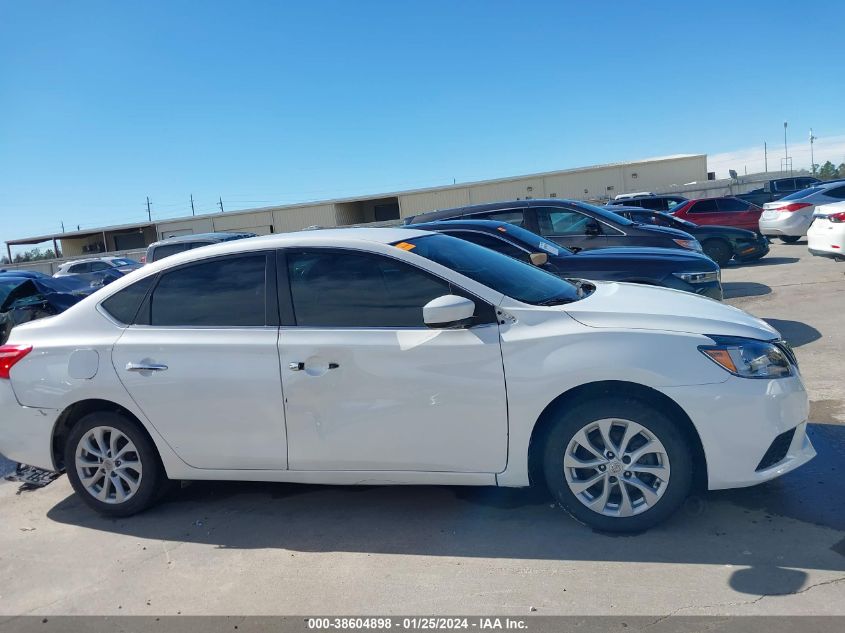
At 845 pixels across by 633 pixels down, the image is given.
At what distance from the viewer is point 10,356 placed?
183 inches

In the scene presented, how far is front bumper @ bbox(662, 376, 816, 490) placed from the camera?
3.53 metres

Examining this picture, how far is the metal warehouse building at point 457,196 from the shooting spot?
1778 inches

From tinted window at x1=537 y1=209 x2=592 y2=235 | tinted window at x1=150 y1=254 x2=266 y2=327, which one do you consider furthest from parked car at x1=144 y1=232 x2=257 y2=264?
tinted window at x1=150 y1=254 x2=266 y2=327

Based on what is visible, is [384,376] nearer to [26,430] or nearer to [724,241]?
[26,430]

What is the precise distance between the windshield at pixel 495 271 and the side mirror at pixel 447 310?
1.14 ft

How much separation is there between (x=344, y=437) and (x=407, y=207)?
45025mm

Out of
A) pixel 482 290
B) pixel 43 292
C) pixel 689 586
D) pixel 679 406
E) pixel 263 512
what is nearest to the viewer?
pixel 689 586

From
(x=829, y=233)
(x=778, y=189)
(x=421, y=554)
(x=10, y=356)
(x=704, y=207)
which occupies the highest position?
(x=778, y=189)

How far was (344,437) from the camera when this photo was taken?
399 cm

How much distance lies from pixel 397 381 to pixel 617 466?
127 centimetres

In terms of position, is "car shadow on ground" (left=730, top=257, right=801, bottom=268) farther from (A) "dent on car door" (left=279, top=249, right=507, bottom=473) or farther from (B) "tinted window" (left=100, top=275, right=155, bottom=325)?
(B) "tinted window" (left=100, top=275, right=155, bottom=325)

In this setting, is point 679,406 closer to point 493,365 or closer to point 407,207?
point 493,365

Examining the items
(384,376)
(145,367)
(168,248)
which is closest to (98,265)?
(168,248)

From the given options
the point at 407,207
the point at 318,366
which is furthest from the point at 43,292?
the point at 407,207
